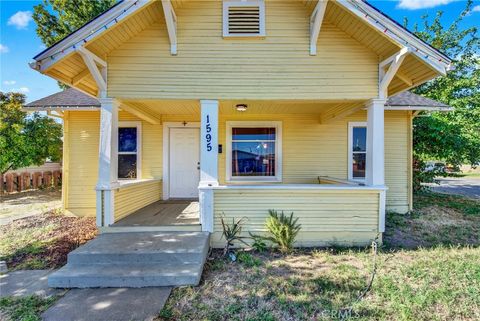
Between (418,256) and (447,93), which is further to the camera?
(447,93)

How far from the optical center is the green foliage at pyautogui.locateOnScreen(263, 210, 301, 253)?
14.4 ft

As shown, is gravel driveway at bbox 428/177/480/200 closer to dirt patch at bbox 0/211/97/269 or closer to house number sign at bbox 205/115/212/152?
house number sign at bbox 205/115/212/152

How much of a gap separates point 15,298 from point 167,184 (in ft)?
13.7

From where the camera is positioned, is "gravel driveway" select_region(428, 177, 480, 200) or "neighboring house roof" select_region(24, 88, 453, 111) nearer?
"neighboring house roof" select_region(24, 88, 453, 111)

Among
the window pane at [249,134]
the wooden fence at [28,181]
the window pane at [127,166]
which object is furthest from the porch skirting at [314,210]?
the wooden fence at [28,181]

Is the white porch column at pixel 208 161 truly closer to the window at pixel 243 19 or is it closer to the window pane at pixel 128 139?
the window at pixel 243 19

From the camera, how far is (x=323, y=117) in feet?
21.7

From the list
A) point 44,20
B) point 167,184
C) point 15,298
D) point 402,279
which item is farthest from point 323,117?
point 44,20

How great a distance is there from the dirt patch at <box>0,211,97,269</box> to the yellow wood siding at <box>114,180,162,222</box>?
876 millimetres

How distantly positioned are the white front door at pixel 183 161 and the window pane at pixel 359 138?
4677mm

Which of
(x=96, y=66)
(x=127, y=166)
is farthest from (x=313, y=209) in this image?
(x=127, y=166)

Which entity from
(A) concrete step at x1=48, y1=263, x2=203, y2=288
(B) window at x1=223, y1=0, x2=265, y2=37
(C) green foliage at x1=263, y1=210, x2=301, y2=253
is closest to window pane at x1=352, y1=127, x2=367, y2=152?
(C) green foliage at x1=263, y1=210, x2=301, y2=253

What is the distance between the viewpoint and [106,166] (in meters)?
4.47

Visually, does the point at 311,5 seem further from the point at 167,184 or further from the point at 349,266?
the point at 167,184
